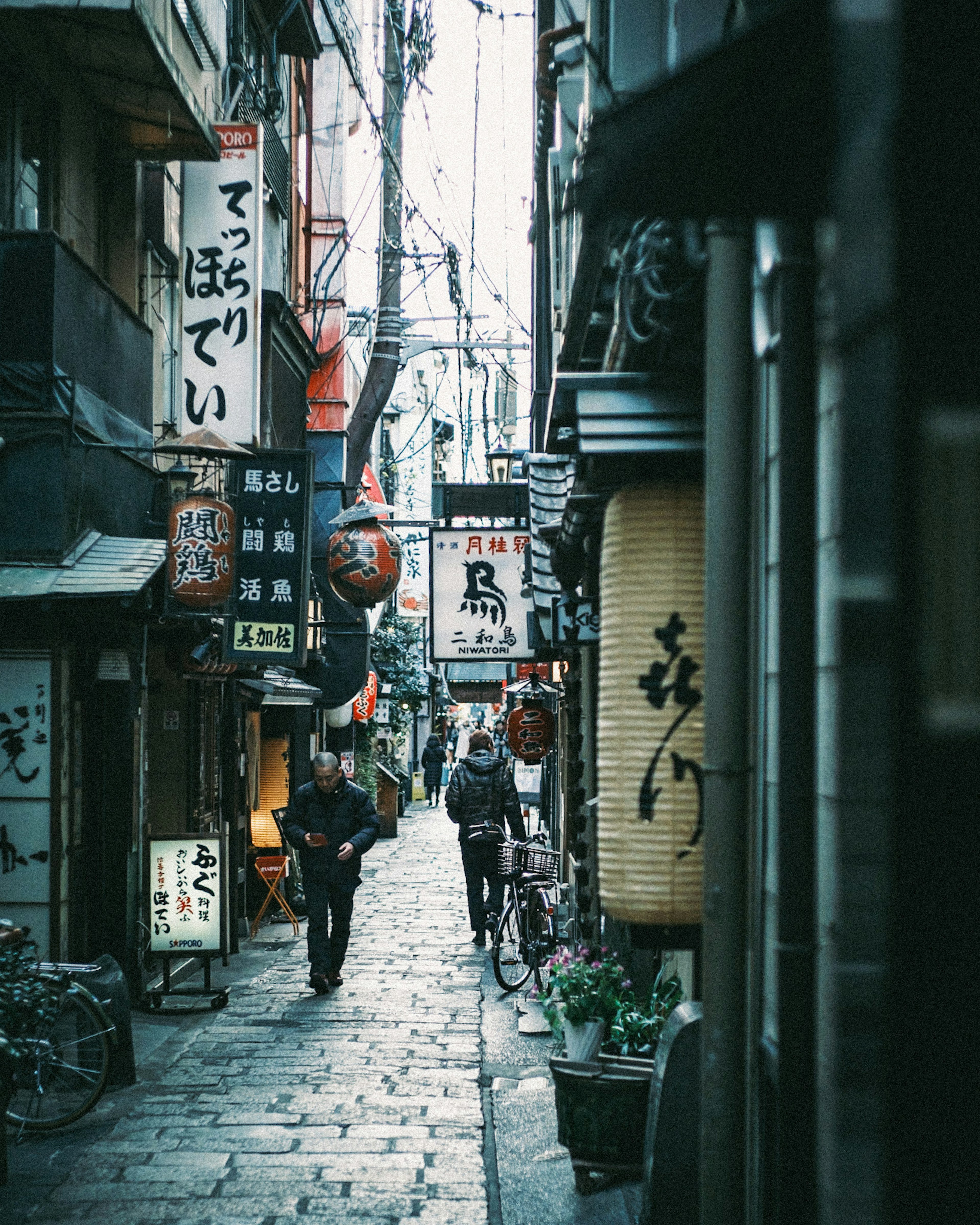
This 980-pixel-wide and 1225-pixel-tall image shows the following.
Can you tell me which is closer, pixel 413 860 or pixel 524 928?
pixel 524 928

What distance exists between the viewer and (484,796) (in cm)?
1634

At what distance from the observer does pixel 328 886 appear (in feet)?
43.7

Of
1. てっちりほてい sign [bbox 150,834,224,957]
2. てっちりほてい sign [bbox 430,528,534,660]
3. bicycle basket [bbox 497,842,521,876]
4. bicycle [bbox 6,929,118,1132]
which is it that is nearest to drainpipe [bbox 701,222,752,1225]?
bicycle [bbox 6,929,118,1132]

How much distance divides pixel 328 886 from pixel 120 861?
82.2 inches

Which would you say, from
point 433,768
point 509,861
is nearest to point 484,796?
point 509,861

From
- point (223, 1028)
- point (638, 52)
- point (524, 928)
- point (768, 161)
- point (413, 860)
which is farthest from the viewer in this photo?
point (413, 860)

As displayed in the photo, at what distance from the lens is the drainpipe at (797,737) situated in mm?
4008

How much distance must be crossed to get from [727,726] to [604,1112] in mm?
3220

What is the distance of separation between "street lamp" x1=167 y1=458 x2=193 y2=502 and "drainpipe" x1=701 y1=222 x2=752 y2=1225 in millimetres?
8432

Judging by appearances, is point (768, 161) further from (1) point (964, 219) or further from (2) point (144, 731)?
(2) point (144, 731)

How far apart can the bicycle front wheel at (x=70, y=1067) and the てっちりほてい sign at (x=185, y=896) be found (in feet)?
12.2

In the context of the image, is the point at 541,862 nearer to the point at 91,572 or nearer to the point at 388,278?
the point at 91,572

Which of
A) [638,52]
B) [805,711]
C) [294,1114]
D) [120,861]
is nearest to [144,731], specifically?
[120,861]

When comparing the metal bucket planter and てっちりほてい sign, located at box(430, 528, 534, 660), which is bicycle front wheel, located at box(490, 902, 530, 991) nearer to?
てっちりほてい sign, located at box(430, 528, 534, 660)
